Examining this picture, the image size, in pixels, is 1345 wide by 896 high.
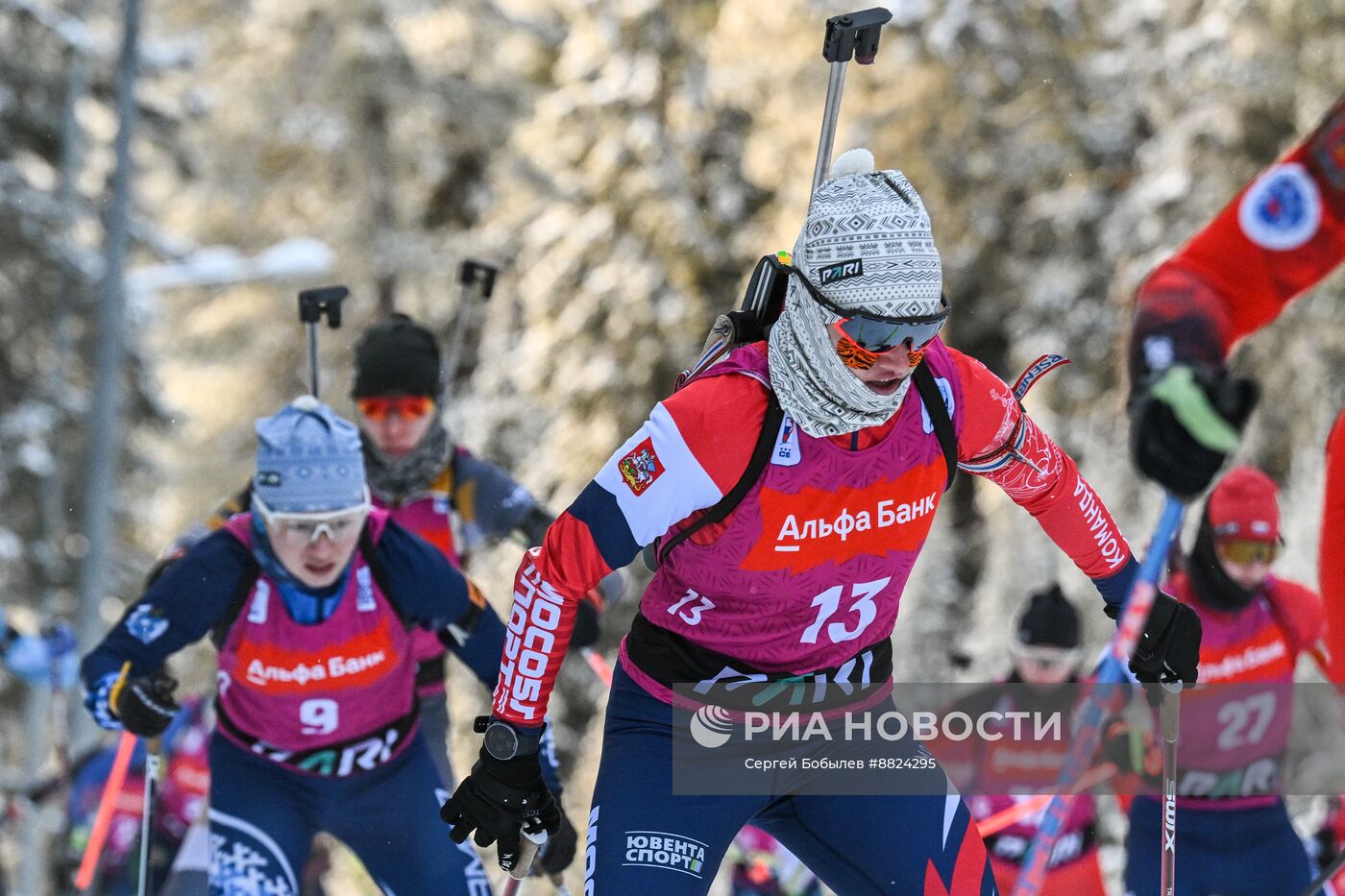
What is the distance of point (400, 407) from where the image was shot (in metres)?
6.70

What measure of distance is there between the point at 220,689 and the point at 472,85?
1665cm

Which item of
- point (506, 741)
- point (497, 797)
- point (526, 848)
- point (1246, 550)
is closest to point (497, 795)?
point (497, 797)

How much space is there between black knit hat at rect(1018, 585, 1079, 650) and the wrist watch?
402cm

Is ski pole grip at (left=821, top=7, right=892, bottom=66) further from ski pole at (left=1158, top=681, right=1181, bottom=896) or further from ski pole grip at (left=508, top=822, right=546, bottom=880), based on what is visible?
ski pole grip at (left=508, top=822, right=546, bottom=880)

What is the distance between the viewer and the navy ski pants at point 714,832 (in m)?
3.73

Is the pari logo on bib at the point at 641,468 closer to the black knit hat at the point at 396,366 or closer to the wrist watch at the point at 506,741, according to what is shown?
the wrist watch at the point at 506,741

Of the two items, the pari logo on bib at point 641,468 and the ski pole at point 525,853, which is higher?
the pari logo on bib at point 641,468

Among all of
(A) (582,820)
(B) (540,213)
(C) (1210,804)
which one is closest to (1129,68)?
(B) (540,213)

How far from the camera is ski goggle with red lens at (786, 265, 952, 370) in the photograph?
3619 mm

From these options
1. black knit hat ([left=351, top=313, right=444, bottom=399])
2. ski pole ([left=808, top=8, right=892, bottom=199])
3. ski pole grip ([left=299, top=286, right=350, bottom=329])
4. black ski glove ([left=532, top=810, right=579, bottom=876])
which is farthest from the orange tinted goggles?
ski pole ([left=808, top=8, right=892, bottom=199])

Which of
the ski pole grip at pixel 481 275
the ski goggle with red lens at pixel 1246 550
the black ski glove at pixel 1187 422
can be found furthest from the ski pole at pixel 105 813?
the black ski glove at pixel 1187 422

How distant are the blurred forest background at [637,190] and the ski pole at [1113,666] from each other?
44.3 feet

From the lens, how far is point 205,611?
4.89m

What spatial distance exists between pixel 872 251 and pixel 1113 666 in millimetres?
1151
